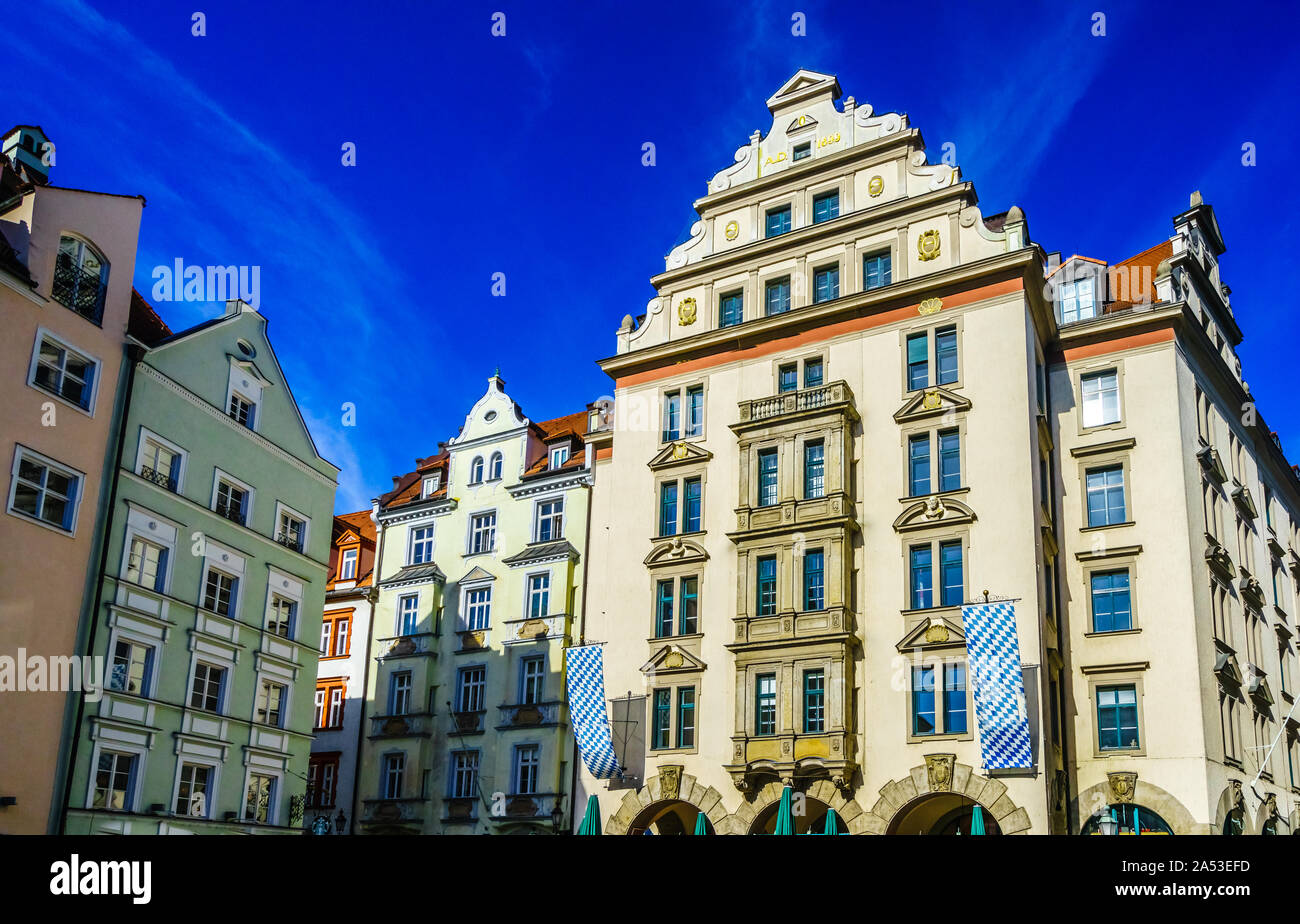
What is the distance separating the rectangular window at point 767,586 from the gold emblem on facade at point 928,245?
11.2 meters

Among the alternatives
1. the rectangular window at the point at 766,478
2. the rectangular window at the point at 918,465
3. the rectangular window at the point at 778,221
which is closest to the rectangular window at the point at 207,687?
the rectangular window at the point at 766,478

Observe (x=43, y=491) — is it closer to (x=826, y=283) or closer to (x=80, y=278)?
(x=80, y=278)

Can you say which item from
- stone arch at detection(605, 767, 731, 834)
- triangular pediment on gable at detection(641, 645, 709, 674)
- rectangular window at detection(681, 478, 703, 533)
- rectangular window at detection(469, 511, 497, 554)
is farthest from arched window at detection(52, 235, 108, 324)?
stone arch at detection(605, 767, 731, 834)

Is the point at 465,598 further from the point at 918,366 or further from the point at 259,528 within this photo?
the point at 918,366

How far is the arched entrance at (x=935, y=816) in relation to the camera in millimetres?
35219

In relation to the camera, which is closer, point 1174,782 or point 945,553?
point 1174,782

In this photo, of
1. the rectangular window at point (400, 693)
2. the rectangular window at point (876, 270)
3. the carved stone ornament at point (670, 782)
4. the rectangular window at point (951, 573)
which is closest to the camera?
the rectangular window at point (951, 573)

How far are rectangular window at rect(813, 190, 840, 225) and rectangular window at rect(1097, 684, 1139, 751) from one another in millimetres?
18312

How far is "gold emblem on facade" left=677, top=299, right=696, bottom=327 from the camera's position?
1797 inches

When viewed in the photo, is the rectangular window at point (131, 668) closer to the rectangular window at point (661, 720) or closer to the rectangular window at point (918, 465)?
the rectangular window at point (661, 720)

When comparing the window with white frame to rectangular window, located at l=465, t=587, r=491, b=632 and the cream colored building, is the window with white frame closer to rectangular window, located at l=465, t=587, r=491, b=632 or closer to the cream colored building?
the cream colored building

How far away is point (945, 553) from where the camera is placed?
3734cm
